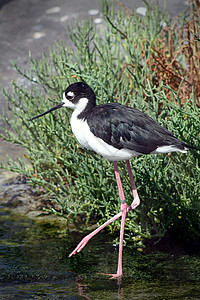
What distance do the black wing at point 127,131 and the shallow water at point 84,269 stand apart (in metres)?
0.90

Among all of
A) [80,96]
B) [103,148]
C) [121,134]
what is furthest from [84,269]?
[80,96]

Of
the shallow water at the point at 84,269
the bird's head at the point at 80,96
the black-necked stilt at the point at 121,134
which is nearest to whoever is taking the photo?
the shallow water at the point at 84,269

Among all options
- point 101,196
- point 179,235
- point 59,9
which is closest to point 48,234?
point 101,196

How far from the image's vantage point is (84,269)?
A: 11.6ft

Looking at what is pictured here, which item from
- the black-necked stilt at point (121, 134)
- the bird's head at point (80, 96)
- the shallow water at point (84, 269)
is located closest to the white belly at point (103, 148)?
the black-necked stilt at point (121, 134)

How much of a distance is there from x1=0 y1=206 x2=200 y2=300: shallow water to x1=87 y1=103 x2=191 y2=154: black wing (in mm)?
899

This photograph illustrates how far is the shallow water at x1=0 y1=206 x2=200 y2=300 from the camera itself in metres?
3.07

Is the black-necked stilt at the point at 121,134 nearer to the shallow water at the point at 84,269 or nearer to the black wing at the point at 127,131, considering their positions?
the black wing at the point at 127,131

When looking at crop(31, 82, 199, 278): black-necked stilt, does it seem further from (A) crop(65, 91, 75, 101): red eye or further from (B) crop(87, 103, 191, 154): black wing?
(A) crop(65, 91, 75, 101): red eye

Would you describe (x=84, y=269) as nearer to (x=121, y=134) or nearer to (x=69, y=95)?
(x=121, y=134)

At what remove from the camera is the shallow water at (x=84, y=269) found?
3.07 metres

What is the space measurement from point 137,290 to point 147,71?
2226mm

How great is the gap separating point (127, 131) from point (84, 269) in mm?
1068

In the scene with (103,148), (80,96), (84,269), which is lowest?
(84,269)
